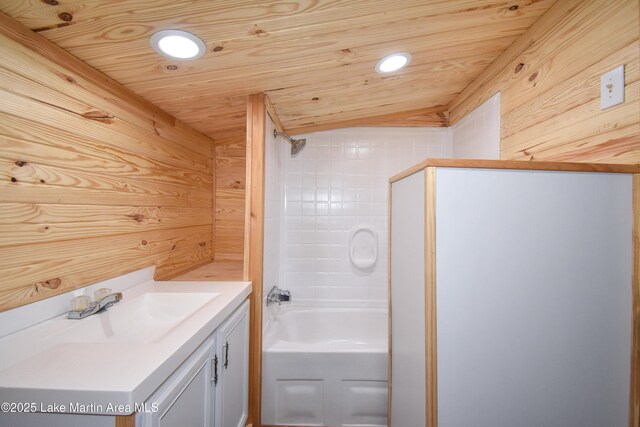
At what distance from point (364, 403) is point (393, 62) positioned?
6.34 ft

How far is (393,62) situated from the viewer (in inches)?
52.4

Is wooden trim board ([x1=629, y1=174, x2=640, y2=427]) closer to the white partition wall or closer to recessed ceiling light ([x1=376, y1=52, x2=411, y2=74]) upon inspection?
the white partition wall

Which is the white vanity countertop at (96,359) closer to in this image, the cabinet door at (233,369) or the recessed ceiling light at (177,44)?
the cabinet door at (233,369)

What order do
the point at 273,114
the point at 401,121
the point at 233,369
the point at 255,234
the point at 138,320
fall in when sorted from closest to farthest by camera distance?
the point at 138,320 < the point at 233,369 < the point at 255,234 < the point at 273,114 < the point at 401,121

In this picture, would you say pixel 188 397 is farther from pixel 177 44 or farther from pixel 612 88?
pixel 612 88

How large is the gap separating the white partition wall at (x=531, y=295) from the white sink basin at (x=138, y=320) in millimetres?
958

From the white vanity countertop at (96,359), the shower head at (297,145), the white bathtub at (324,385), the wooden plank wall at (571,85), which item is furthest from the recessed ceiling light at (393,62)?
the white bathtub at (324,385)

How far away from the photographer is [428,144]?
232cm

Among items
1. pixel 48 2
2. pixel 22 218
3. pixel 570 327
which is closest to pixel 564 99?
pixel 570 327

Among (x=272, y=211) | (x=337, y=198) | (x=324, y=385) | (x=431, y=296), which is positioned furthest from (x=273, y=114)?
(x=324, y=385)

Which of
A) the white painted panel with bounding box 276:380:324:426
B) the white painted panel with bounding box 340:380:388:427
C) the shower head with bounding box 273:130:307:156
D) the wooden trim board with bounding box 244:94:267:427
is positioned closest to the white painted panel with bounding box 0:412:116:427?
the wooden trim board with bounding box 244:94:267:427

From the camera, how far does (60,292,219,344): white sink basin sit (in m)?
0.88

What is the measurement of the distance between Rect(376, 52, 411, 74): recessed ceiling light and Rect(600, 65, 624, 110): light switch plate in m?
0.75

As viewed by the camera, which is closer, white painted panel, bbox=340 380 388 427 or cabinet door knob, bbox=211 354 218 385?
cabinet door knob, bbox=211 354 218 385
